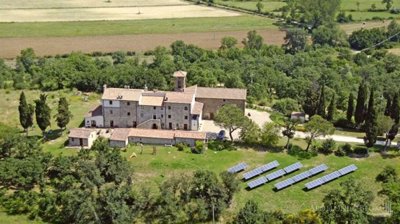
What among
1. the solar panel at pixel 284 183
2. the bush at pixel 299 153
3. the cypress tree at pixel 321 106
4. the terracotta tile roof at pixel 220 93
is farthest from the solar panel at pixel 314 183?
the terracotta tile roof at pixel 220 93

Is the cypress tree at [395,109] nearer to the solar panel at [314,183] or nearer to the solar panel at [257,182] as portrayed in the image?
the solar panel at [314,183]

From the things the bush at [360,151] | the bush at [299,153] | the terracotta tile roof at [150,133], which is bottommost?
the bush at [299,153]

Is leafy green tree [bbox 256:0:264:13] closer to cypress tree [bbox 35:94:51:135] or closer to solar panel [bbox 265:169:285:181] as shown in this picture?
cypress tree [bbox 35:94:51:135]

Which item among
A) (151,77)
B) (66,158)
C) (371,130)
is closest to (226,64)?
(151,77)

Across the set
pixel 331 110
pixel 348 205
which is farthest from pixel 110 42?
pixel 348 205

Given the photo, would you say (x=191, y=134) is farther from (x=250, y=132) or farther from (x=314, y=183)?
(x=314, y=183)
